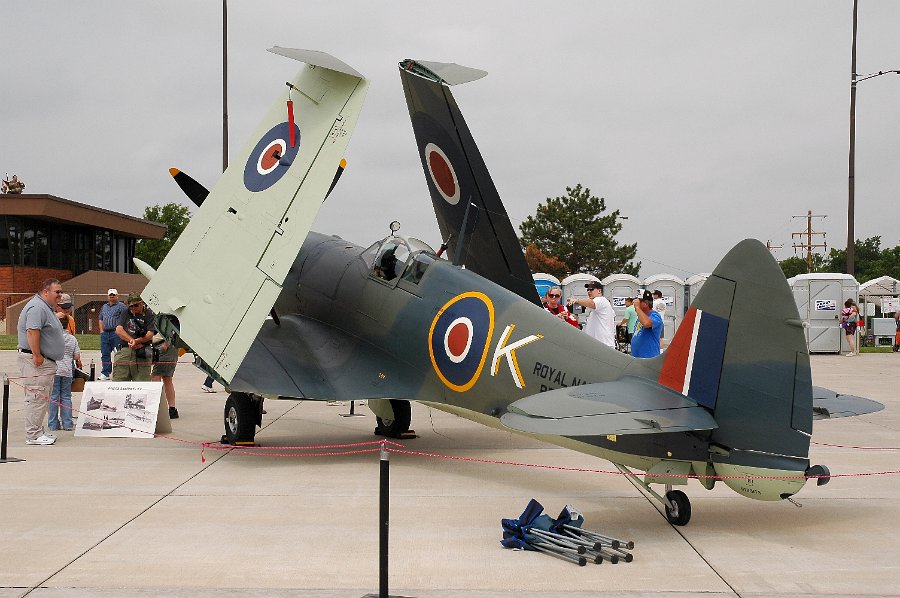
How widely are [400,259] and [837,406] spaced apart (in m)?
4.83

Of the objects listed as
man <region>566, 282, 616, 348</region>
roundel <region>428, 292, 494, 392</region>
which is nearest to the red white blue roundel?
roundel <region>428, 292, 494, 392</region>

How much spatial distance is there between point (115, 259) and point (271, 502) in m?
55.5

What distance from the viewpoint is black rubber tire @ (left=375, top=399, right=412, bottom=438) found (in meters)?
11.2

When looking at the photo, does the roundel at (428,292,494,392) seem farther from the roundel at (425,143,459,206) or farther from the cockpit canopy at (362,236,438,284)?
the roundel at (425,143,459,206)

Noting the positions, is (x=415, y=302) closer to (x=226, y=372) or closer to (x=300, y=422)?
(x=226, y=372)

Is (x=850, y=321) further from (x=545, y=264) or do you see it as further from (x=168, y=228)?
(x=168, y=228)

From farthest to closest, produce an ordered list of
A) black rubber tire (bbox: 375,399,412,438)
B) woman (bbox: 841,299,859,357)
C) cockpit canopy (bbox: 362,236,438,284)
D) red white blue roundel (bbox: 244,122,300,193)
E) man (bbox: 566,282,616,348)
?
woman (bbox: 841,299,859,357) < man (bbox: 566,282,616,348) < black rubber tire (bbox: 375,399,412,438) < cockpit canopy (bbox: 362,236,438,284) < red white blue roundel (bbox: 244,122,300,193)

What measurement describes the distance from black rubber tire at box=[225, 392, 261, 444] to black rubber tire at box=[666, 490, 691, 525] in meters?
5.30

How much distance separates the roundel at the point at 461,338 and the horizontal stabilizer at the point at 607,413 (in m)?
2.20

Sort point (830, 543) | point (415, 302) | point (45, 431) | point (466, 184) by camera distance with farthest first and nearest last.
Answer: point (466, 184)
point (45, 431)
point (415, 302)
point (830, 543)

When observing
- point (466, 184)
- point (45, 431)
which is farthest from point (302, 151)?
point (45, 431)

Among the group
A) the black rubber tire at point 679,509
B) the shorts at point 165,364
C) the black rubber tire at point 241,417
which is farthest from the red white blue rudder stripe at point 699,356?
the shorts at point 165,364

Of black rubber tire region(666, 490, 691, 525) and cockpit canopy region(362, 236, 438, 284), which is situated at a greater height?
cockpit canopy region(362, 236, 438, 284)

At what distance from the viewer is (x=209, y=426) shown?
40.7 ft
